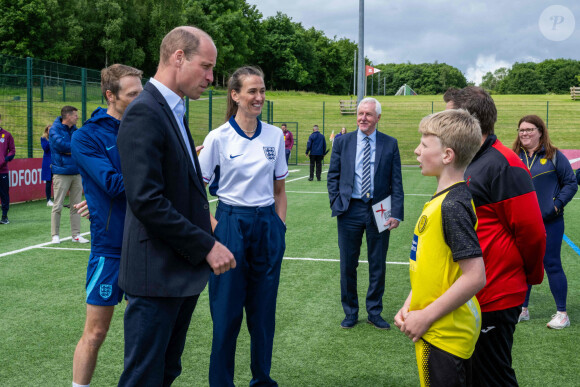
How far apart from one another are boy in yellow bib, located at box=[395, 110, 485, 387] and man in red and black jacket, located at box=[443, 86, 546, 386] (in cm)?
50

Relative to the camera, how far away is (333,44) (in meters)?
107

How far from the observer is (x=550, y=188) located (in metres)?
5.36

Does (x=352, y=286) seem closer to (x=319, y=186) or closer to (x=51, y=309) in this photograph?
(x=51, y=309)

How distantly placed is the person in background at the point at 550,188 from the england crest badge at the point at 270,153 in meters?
2.81

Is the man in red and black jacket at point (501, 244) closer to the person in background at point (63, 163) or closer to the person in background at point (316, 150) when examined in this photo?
the person in background at point (63, 163)

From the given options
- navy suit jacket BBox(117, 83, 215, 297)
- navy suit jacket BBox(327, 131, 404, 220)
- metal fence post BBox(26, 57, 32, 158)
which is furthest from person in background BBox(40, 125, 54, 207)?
navy suit jacket BBox(117, 83, 215, 297)

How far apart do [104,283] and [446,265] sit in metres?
1.88

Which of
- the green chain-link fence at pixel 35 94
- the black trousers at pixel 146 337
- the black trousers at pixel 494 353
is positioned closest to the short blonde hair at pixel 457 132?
the black trousers at pixel 494 353

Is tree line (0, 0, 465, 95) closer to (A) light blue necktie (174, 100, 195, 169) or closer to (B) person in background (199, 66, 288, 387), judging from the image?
(B) person in background (199, 66, 288, 387)

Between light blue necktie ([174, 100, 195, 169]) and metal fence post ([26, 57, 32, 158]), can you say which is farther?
metal fence post ([26, 57, 32, 158])

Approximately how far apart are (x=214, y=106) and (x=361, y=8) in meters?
7.06

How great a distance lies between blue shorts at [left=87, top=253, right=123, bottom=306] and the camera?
10.1ft

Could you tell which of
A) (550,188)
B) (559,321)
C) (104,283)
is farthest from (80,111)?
(559,321)

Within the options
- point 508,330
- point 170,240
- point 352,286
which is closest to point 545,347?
point 352,286
